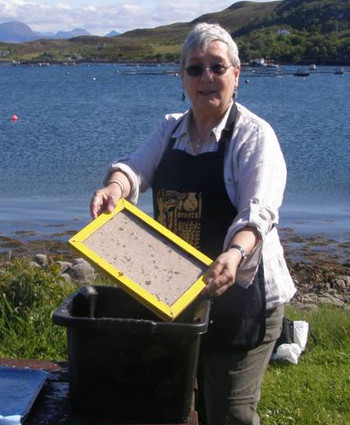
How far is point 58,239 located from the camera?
14469 mm

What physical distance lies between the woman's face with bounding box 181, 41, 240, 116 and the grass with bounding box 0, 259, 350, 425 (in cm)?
234

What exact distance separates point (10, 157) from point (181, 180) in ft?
77.7

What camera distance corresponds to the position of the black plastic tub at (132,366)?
2582 millimetres

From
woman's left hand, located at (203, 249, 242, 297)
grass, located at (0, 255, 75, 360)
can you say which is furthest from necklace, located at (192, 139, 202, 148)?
grass, located at (0, 255, 75, 360)

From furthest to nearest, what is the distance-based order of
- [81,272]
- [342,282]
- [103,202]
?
[342,282] < [81,272] < [103,202]

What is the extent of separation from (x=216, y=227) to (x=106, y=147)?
2572 centimetres

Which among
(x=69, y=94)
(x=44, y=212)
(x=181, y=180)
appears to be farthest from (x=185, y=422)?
(x=69, y=94)

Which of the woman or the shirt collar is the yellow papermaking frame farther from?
the shirt collar

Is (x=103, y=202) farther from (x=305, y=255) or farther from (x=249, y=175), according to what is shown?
(x=305, y=255)

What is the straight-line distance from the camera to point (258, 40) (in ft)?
390

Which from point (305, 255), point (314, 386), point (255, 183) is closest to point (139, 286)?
point (255, 183)

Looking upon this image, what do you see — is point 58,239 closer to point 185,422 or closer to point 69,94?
point 185,422

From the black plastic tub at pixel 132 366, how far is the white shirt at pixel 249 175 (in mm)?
390

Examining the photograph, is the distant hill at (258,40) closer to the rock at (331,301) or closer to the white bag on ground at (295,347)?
the rock at (331,301)
